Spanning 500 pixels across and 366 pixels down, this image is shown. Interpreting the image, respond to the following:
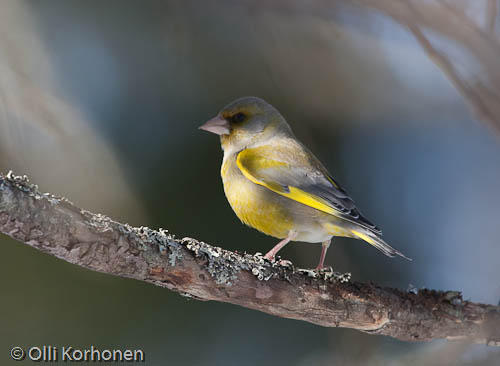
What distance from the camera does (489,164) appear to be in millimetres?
6406

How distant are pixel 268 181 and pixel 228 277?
97 centimetres

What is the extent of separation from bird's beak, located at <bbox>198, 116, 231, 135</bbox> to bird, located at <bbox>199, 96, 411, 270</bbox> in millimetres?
23

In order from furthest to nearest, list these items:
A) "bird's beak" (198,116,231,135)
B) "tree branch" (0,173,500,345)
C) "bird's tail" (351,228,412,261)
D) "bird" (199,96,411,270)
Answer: "bird's beak" (198,116,231,135) < "bird" (199,96,411,270) < "bird's tail" (351,228,412,261) < "tree branch" (0,173,500,345)

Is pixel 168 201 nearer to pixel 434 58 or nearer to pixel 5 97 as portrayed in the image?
pixel 5 97

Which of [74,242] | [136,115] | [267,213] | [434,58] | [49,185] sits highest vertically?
[136,115]

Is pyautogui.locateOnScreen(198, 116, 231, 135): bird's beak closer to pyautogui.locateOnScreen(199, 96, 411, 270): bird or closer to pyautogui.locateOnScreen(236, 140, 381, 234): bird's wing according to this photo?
pyautogui.locateOnScreen(199, 96, 411, 270): bird

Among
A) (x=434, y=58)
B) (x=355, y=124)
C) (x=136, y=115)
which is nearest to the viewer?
(x=434, y=58)

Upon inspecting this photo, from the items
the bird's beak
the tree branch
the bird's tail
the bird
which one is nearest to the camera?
the tree branch

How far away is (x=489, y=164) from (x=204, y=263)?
190 inches

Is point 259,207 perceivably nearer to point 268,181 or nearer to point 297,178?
point 268,181

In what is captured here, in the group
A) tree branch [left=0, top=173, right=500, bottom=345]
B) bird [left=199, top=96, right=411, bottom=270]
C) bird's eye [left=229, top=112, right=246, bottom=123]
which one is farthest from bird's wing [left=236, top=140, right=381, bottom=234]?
tree branch [left=0, top=173, right=500, bottom=345]

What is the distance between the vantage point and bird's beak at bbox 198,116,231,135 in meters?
3.90

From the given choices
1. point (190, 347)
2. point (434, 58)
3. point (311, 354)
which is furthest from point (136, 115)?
point (434, 58)

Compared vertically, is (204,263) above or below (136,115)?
below
